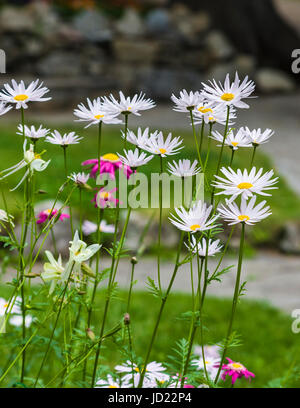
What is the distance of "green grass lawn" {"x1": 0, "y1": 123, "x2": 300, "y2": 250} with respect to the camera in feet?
14.2

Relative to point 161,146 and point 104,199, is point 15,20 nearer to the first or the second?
point 104,199

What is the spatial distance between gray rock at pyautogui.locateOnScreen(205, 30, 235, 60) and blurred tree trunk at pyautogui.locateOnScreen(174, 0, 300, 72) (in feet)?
0.79

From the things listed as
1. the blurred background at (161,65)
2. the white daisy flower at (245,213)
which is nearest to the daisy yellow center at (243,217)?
the white daisy flower at (245,213)

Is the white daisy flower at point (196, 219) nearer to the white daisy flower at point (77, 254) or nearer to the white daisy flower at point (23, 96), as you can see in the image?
the white daisy flower at point (77, 254)

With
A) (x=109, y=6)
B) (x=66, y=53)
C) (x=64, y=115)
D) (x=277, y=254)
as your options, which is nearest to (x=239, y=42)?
(x=109, y=6)

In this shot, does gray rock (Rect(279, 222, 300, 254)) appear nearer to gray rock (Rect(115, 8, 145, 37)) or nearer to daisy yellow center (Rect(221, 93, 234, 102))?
daisy yellow center (Rect(221, 93, 234, 102))

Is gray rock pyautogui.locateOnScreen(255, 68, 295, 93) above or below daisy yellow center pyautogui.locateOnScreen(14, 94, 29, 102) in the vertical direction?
above

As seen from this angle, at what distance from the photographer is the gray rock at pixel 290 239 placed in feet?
14.0

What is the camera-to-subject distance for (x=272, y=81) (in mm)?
9281

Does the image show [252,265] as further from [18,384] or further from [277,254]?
[18,384]

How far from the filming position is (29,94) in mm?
1046

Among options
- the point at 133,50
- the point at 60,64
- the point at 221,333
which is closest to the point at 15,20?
the point at 60,64

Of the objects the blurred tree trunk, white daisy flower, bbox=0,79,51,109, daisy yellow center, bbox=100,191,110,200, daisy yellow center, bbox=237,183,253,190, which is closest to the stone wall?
the blurred tree trunk

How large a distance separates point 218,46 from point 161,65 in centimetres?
102
